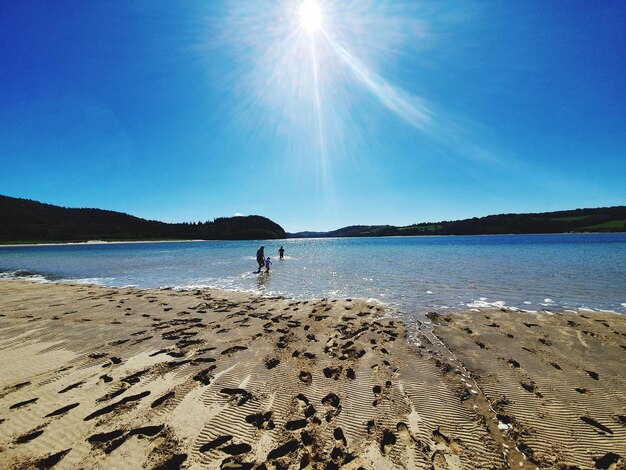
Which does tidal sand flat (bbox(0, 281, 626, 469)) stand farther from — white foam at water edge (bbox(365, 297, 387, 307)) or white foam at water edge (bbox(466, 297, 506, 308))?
white foam at water edge (bbox(365, 297, 387, 307))

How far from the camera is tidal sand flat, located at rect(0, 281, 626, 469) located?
4777 mm

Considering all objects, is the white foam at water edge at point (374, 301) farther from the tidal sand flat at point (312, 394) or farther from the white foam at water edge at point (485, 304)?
the white foam at water edge at point (485, 304)

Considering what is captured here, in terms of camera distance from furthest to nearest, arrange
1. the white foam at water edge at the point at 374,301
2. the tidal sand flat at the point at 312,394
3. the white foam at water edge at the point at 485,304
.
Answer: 1. the white foam at water edge at the point at 374,301
2. the white foam at water edge at the point at 485,304
3. the tidal sand flat at the point at 312,394

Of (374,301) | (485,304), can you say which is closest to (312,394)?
(374,301)

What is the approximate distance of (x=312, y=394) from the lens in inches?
263

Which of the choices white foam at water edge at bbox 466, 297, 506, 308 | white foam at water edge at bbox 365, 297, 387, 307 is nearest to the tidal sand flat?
white foam at water edge at bbox 466, 297, 506, 308

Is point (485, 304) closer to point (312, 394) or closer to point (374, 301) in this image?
point (374, 301)

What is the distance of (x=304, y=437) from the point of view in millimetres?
5121

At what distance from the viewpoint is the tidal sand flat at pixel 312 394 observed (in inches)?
188

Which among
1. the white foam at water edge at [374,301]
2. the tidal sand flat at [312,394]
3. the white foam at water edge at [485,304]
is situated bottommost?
the white foam at water edge at [485,304]

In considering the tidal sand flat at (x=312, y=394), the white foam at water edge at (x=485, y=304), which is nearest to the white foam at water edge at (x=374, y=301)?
the tidal sand flat at (x=312, y=394)

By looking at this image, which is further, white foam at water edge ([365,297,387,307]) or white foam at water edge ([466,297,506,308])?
white foam at water edge ([365,297,387,307])

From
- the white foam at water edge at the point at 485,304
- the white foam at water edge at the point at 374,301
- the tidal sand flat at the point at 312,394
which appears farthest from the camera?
the white foam at water edge at the point at 374,301

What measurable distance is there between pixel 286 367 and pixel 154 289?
18398mm
